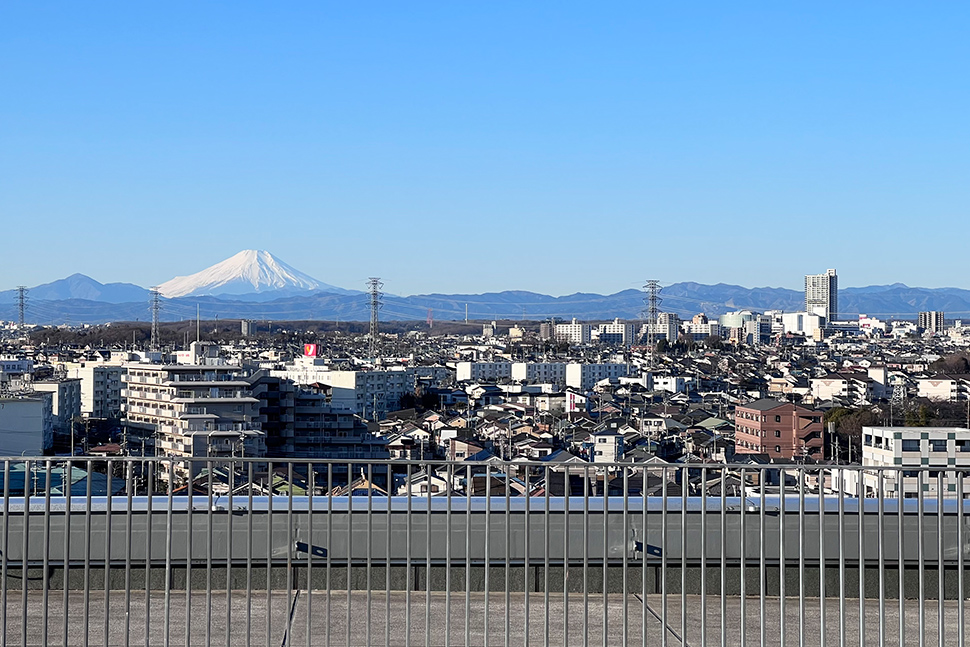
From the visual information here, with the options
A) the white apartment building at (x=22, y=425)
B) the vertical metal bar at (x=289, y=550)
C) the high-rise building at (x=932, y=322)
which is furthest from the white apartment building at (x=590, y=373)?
the high-rise building at (x=932, y=322)

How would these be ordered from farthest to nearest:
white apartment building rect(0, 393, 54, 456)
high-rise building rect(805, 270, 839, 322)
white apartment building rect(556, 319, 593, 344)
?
high-rise building rect(805, 270, 839, 322)
white apartment building rect(556, 319, 593, 344)
white apartment building rect(0, 393, 54, 456)

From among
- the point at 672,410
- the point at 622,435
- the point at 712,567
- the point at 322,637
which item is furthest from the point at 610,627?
the point at 672,410

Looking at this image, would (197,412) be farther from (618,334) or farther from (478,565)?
(618,334)

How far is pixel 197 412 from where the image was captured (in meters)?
21.1

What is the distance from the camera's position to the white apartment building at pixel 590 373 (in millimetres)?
49622

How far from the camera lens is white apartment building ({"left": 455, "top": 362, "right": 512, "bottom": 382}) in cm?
5256

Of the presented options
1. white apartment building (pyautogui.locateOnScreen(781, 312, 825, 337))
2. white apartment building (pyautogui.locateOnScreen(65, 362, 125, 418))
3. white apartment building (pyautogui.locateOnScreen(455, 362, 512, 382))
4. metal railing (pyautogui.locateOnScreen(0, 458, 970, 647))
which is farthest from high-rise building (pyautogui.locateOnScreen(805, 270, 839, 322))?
metal railing (pyautogui.locateOnScreen(0, 458, 970, 647))

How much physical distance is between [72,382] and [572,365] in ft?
81.8

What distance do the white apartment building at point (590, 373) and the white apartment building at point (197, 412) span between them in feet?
92.2

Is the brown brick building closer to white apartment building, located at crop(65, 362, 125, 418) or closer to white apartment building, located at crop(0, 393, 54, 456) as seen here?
white apartment building, located at crop(0, 393, 54, 456)

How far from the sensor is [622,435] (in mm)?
22828

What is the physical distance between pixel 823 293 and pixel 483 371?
99.0 meters

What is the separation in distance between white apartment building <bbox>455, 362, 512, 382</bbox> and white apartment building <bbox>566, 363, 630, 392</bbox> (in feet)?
11.4

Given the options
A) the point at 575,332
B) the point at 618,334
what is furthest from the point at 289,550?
the point at 575,332
